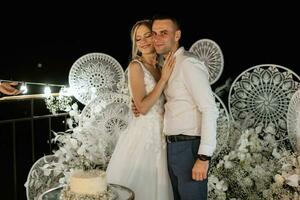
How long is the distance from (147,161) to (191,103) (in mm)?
580

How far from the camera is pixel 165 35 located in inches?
93.4

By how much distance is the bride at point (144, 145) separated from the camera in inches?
104

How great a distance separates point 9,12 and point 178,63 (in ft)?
26.1

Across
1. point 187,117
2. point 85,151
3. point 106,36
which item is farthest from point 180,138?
point 106,36

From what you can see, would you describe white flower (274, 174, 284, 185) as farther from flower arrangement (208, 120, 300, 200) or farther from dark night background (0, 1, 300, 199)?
dark night background (0, 1, 300, 199)

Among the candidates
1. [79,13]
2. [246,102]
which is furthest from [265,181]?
[79,13]

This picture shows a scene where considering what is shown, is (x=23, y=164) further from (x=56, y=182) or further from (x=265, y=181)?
(x=265, y=181)

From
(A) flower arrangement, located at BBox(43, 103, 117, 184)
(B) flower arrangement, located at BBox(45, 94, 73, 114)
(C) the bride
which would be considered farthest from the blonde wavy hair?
(B) flower arrangement, located at BBox(45, 94, 73, 114)

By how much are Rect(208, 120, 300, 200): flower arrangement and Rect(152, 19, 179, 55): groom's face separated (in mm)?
1151

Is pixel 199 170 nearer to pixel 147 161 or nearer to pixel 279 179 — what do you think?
pixel 147 161

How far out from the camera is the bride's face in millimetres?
2768

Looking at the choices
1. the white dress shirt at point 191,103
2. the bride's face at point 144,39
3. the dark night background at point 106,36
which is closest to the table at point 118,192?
the white dress shirt at point 191,103

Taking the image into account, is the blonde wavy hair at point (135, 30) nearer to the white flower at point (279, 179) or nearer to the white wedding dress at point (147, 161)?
the white wedding dress at point (147, 161)

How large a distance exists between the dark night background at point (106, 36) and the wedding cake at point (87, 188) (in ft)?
9.72
